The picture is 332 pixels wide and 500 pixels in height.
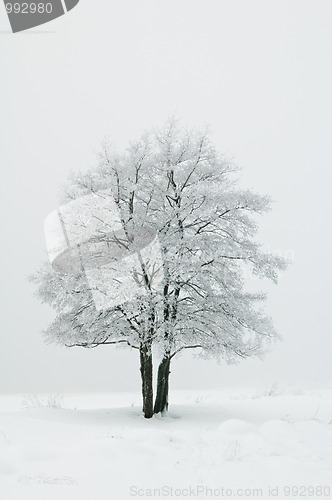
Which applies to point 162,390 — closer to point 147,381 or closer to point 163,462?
point 147,381

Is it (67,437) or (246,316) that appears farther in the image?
(246,316)

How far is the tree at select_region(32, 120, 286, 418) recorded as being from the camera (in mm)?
12297

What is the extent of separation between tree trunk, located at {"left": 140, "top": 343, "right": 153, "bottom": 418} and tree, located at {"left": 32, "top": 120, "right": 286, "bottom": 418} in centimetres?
3

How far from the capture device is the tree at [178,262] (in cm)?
1230

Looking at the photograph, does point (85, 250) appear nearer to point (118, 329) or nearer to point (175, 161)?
point (118, 329)

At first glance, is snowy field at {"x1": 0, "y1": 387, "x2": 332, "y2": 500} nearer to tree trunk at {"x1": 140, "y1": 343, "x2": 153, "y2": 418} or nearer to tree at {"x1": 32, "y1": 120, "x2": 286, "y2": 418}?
tree at {"x1": 32, "y1": 120, "x2": 286, "y2": 418}

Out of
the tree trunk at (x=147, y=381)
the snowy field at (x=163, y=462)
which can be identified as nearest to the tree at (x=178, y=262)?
the tree trunk at (x=147, y=381)

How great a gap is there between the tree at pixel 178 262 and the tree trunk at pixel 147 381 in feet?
0.11

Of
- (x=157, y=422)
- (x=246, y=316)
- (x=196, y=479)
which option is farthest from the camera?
(x=246, y=316)

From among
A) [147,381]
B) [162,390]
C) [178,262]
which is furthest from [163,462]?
[162,390]

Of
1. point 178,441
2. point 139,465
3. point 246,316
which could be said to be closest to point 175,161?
point 246,316

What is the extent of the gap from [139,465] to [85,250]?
8.42 m

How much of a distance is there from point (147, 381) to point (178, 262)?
437 centimetres

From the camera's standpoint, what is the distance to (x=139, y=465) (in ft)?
17.7
